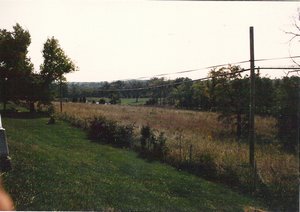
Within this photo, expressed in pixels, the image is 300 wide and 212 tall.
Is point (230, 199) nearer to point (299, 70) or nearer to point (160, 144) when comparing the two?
point (299, 70)

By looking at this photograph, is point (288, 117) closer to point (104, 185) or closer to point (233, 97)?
point (233, 97)

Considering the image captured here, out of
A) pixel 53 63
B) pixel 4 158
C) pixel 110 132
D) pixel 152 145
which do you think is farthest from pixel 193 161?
pixel 53 63

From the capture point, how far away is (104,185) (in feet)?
39.9

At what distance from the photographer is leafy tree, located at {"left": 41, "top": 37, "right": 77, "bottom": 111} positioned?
42375 millimetres

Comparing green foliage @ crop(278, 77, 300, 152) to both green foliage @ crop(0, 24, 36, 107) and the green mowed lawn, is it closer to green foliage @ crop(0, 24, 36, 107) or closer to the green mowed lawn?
the green mowed lawn

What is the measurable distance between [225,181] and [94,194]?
6131 mm

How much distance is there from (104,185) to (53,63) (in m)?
33.2

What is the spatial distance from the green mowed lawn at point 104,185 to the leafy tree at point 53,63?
25243 millimetres

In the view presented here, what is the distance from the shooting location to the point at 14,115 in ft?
111

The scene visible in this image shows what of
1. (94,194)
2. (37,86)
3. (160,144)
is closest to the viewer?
(94,194)

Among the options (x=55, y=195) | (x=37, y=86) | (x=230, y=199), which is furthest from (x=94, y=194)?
(x=37, y=86)

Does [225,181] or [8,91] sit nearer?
[225,181]

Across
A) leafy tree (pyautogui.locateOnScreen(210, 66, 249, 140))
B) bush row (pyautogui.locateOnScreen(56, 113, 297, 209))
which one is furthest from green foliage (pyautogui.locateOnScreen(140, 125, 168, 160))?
leafy tree (pyautogui.locateOnScreen(210, 66, 249, 140))

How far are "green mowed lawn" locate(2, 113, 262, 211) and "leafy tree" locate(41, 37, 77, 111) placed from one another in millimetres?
25243
